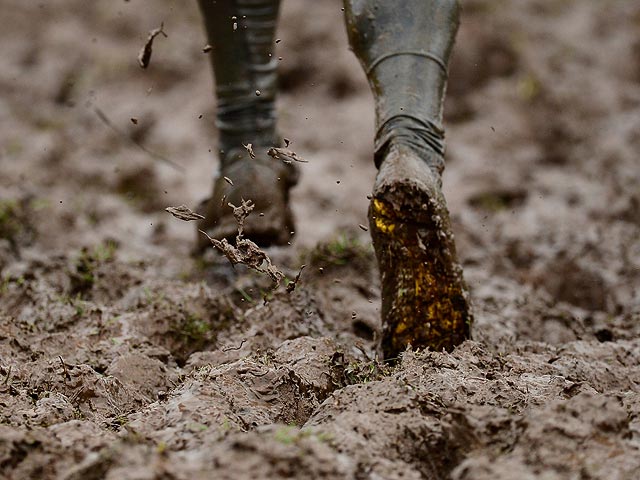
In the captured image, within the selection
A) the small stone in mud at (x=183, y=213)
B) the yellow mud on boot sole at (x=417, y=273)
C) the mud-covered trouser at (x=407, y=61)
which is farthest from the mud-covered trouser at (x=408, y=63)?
the small stone in mud at (x=183, y=213)

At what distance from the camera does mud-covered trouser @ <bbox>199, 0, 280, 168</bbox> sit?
2.68 m

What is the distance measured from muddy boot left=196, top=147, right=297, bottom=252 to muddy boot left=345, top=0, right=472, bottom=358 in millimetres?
666

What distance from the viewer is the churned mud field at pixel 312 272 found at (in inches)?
52.6

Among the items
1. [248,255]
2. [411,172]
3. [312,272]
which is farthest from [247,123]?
[411,172]

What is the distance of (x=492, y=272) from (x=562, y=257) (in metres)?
0.31

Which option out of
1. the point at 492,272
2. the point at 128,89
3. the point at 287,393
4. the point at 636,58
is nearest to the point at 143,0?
the point at 128,89

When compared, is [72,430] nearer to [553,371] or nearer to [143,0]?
[553,371]

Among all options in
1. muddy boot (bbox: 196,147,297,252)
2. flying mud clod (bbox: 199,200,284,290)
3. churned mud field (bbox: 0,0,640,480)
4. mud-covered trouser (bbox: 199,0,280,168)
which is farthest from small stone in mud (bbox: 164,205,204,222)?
mud-covered trouser (bbox: 199,0,280,168)

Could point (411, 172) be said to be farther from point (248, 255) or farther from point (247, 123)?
point (247, 123)

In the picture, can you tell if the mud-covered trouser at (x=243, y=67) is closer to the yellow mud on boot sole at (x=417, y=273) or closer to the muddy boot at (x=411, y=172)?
the muddy boot at (x=411, y=172)

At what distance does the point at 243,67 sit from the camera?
9.01 ft

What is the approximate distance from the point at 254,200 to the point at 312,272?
0.30 metres

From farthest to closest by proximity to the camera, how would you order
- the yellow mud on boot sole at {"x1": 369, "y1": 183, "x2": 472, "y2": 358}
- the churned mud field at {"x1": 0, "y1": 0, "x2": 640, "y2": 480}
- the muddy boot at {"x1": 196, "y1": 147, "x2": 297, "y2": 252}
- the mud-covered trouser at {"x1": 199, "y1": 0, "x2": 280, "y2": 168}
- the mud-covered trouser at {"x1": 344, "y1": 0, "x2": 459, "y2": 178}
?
the mud-covered trouser at {"x1": 199, "y1": 0, "x2": 280, "y2": 168}, the muddy boot at {"x1": 196, "y1": 147, "x2": 297, "y2": 252}, the mud-covered trouser at {"x1": 344, "y1": 0, "x2": 459, "y2": 178}, the yellow mud on boot sole at {"x1": 369, "y1": 183, "x2": 472, "y2": 358}, the churned mud field at {"x1": 0, "y1": 0, "x2": 640, "y2": 480}

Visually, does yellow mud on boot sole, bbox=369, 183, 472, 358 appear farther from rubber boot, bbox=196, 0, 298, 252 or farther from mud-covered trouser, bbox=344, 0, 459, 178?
rubber boot, bbox=196, 0, 298, 252
